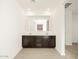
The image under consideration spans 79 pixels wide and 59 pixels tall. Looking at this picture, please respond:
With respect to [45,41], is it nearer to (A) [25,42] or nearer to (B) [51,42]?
(B) [51,42]

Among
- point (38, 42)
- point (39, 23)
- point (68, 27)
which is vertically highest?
point (39, 23)

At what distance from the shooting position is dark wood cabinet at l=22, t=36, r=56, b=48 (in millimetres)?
7484

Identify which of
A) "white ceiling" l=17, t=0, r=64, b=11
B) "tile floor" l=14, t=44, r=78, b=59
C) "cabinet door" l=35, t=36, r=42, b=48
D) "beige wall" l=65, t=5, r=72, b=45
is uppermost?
"white ceiling" l=17, t=0, r=64, b=11

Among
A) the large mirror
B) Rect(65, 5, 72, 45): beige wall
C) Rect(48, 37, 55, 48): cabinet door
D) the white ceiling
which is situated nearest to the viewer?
the white ceiling

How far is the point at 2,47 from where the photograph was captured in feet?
12.9

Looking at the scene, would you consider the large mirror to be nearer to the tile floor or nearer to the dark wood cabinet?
the dark wood cabinet

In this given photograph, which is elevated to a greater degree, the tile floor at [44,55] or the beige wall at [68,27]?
the beige wall at [68,27]

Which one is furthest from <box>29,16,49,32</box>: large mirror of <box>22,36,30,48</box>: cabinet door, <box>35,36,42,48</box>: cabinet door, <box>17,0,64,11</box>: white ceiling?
<box>17,0,64,11</box>: white ceiling

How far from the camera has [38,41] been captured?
7.54 m

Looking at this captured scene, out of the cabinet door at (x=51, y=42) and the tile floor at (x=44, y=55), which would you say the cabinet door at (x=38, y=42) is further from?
the tile floor at (x=44, y=55)

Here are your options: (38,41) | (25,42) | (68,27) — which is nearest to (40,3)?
(38,41)

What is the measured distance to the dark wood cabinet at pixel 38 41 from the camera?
7.48 metres

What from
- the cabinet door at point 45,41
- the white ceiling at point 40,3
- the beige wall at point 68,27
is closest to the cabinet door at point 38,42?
the cabinet door at point 45,41

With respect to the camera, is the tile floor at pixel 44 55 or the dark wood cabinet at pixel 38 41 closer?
the tile floor at pixel 44 55
